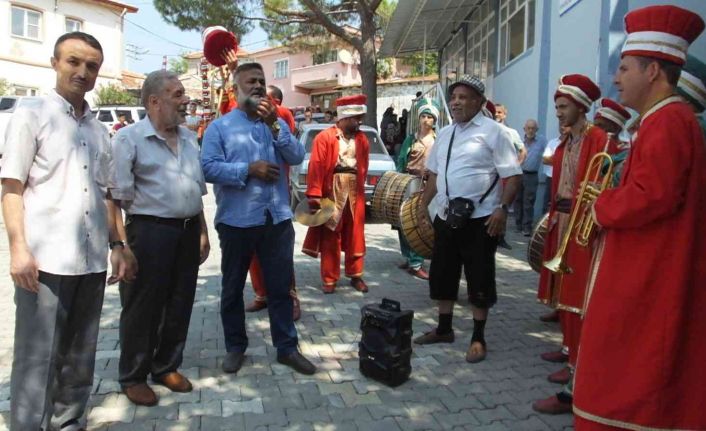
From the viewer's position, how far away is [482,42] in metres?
16.9

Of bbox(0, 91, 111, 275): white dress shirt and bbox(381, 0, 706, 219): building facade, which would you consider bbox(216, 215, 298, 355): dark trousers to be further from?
bbox(381, 0, 706, 219): building facade

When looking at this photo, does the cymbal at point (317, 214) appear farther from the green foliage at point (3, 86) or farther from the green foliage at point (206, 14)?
the green foliage at point (3, 86)

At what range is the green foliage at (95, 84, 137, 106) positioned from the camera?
33281 millimetres

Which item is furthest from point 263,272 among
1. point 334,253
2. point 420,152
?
point 420,152

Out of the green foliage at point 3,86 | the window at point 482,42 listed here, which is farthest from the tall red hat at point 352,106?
the green foliage at point 3,86

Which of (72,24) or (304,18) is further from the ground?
(72,24)

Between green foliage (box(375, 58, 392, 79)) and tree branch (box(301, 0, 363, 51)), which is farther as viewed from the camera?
green foliage (box(375, 58, 392, 79))

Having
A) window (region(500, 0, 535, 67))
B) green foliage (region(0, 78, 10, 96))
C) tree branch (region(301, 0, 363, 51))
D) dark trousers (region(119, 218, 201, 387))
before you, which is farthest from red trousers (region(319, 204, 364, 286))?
green foliage (region(0, 78, 10, 96))

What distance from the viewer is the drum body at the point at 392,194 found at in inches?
265

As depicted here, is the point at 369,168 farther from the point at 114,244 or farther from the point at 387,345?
the point at 114,244

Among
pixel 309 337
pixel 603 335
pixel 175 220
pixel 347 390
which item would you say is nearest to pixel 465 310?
pixel 309 337

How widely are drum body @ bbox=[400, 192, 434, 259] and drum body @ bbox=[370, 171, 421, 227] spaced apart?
753mm

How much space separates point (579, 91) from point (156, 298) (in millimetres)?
A: 3046

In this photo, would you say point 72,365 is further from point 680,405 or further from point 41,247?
point 680,405
